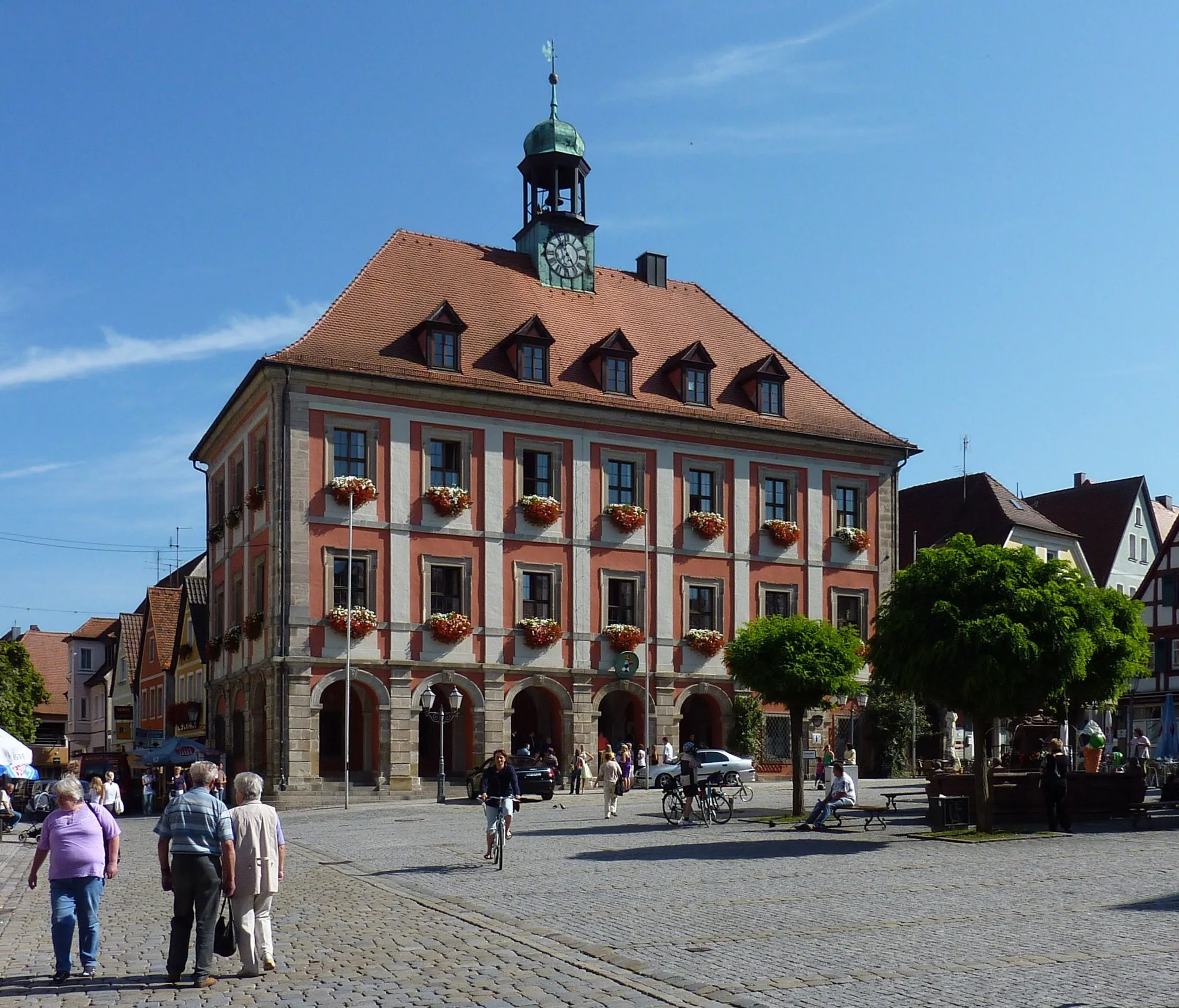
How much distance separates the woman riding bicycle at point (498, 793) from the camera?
2081cm

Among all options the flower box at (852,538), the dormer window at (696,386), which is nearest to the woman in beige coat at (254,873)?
the dormer window at (696,386)

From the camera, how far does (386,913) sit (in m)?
16.0

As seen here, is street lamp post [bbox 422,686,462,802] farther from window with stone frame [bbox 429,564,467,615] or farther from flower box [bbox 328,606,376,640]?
flower box [bbox 328,606,376,640]

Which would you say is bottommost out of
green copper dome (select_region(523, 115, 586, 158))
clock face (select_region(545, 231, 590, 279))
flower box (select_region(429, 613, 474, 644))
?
flower box (select_region(429, 613, 474, 644))

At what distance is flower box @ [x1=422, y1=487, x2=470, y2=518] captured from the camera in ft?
144

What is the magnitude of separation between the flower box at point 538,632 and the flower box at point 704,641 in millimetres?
4668

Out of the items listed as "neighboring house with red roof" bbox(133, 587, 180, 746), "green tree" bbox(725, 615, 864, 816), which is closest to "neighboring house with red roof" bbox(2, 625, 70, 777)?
"neighboring house with red roof" bbox(133, 587, 180, 746)

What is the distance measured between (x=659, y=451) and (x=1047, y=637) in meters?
24.5

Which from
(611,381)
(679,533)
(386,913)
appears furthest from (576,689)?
(386,913)

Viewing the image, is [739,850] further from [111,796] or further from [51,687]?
[51,687]

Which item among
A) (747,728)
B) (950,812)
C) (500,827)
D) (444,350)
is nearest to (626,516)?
(444,350)

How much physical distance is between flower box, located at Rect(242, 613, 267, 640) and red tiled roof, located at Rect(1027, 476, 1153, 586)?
42.0m

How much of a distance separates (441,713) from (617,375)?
13.1 metres

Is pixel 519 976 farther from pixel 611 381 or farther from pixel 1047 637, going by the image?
pixel 611 381
